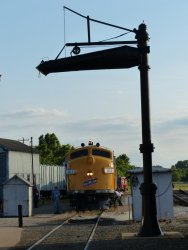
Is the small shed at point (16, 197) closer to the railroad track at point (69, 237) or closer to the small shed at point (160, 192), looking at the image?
the railroad track at point (69, 237)

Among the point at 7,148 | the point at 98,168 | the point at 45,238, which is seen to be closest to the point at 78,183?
the point at 98,168

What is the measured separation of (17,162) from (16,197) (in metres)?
18.4

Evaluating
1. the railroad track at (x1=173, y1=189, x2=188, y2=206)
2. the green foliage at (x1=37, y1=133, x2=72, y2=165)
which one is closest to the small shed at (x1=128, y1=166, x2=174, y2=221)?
the railroad track at (x1=173, y1=189, x2=188, y2=206)

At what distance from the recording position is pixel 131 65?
15.5 m

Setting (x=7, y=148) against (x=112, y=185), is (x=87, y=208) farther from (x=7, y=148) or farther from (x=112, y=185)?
(x=7, y=148)

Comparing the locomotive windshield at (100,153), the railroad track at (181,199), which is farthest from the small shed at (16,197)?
the railroad track at (181,199)

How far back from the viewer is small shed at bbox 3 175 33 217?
27.9 m

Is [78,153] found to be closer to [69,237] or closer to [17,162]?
[69,237]

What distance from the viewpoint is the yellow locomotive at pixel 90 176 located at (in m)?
27.4

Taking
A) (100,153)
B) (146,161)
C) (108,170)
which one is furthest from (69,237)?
(100,153)

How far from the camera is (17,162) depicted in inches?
1822

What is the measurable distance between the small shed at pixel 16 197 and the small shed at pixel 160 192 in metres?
7.60

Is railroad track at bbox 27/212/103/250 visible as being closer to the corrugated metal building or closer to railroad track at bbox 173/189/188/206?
railroad track at bbox 173/189/188/206

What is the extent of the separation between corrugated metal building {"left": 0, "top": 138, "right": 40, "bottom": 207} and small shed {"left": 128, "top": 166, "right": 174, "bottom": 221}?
75.4ft
